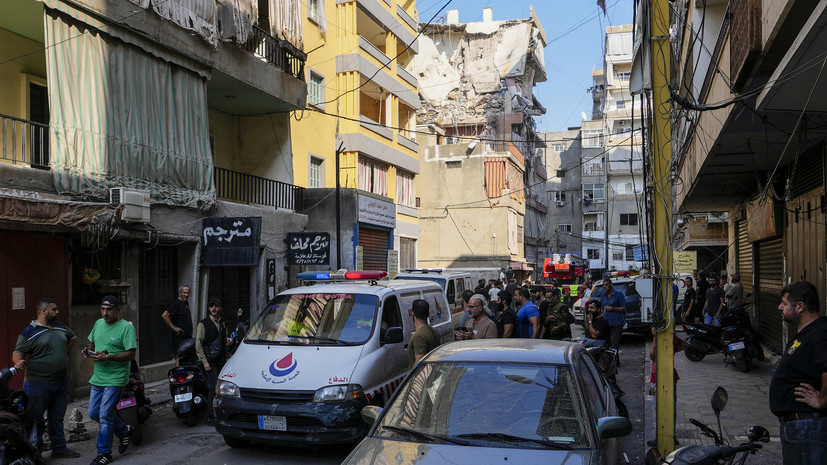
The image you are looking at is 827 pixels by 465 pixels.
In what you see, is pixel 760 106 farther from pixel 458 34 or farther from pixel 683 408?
pixel 458 34

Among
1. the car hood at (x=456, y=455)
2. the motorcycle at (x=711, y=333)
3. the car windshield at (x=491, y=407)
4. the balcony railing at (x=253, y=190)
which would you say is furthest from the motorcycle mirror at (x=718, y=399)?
the balcony railing at (x=253, y=190)

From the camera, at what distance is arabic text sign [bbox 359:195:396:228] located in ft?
73.3

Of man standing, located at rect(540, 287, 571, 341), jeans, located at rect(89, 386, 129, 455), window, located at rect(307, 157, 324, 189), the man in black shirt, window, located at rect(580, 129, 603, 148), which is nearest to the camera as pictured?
jeans, located at rect(89, 386, 129, 455)

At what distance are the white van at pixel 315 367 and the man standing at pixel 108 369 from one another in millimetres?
1098

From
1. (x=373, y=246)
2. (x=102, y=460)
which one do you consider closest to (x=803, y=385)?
(x=102, y=460)

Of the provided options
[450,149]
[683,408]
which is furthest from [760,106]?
[450,149]

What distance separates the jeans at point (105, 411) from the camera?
720cm

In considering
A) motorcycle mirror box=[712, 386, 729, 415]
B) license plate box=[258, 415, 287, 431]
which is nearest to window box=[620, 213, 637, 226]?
license plate box=[258, 415, 287, 431]

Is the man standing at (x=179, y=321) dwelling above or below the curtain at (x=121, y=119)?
below

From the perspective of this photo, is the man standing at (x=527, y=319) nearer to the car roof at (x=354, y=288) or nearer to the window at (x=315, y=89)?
the car roof at (x=354, y=288)

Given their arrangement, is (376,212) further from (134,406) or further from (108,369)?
(108,369)

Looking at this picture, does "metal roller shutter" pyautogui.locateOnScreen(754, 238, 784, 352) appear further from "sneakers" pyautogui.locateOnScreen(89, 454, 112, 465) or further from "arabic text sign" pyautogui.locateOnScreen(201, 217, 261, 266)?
"sneakers" pyautogui.locateOnScreen(89, 454, 112, 465)

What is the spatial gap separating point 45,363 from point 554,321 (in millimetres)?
8495

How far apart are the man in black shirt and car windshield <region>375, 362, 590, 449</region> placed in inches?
228
